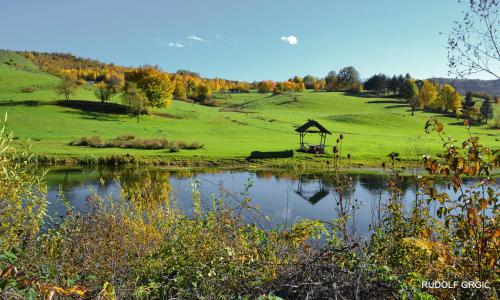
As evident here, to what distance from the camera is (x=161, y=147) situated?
4741cm

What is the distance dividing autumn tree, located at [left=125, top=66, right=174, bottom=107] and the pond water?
144 ft

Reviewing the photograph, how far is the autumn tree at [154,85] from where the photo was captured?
78938 millimetres

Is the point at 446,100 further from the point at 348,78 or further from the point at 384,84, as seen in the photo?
the point at 348,78

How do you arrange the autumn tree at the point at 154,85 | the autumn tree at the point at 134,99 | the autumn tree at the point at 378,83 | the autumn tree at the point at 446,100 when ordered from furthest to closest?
1. the autumn tree at the point at 378,83
2. the autumn tree at the point at 154,85
3. the autumn tree at the point at 134,99
4. the autumn tree at the point at 446,100

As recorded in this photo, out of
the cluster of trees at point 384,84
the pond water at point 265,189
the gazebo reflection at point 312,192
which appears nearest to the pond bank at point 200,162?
the pond water at point 265,189

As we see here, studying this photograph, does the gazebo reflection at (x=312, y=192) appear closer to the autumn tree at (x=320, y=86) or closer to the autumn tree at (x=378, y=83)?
the autumn tree at (x=378, y=83)

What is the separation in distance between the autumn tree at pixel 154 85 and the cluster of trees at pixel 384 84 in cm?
7914

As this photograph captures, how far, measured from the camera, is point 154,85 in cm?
7938

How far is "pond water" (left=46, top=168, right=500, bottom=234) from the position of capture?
2166 centimetres

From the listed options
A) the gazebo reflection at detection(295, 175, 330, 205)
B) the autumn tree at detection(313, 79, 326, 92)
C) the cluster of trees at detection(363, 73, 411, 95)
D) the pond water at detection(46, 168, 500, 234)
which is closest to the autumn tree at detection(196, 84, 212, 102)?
the cluster of trees at detection(363, 73, 411, 95)

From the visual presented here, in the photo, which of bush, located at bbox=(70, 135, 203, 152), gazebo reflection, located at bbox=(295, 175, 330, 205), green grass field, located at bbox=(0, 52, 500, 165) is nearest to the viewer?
gazebo reflection, located at bbox=(295, 175, 330, 205)

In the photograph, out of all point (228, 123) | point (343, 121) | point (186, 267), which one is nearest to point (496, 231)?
point (186, 267)

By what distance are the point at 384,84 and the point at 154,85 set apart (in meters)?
91.9

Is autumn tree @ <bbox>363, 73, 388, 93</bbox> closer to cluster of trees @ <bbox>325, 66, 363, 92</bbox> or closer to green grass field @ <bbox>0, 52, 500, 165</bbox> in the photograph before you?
A: cluster of trees @ <bbox>325, 66, 363, 92</bbox>
